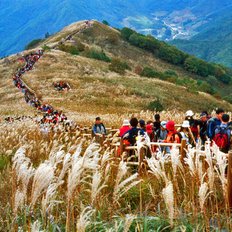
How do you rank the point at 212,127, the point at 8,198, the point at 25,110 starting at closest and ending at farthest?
the point at 8,198 < the point at 212,127 < the point at 25,110

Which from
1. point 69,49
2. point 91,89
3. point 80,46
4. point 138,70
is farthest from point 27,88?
point 80,46

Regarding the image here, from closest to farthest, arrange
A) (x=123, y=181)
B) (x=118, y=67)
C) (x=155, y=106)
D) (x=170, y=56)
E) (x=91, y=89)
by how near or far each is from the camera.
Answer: (x=123, y=181)
(x=155, y=106)
(x=91, y=89)
(x=118, y=67)
(x=170, y=56)

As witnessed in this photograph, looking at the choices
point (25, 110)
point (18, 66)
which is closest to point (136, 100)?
point (25, 110)

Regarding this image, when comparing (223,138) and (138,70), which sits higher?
(138,70)

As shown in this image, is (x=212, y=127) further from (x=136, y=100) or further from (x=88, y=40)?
(x=88, y=40)

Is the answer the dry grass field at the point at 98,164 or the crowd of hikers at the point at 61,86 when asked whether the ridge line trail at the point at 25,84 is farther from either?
the crowd of hikers at the point at 61,86

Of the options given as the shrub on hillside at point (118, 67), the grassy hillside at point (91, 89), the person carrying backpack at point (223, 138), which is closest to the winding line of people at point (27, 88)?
the grassy hillside at point (91, 89)

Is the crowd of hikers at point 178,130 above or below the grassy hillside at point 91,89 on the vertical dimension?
below

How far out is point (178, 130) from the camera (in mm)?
9445

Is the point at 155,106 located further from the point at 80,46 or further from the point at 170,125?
the point at 80,46

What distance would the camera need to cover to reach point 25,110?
134 feet

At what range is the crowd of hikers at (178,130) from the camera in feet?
25.8

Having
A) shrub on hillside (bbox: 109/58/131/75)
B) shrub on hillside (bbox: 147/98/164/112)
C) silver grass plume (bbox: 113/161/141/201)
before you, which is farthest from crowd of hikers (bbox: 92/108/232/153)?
shrub on hillside (bbox: 109/58/131/75)

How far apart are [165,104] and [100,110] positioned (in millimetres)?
10742
